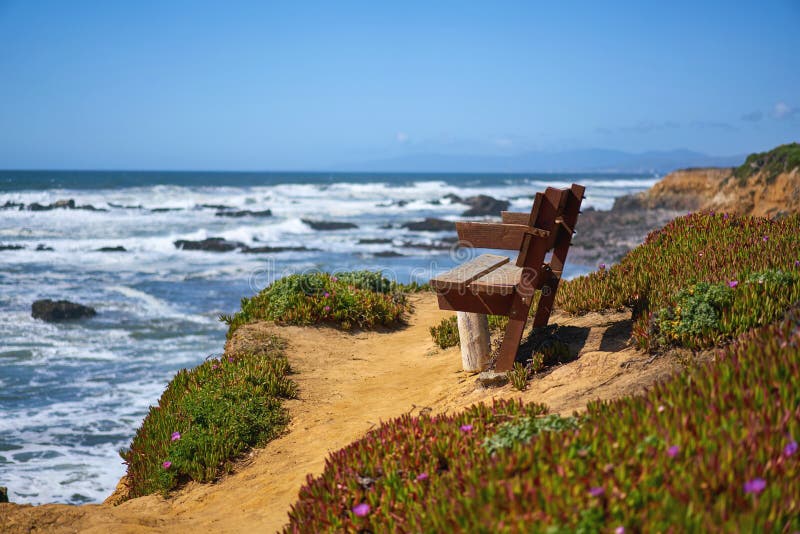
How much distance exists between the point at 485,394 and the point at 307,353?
3441 mm

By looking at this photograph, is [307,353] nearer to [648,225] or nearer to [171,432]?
[171,432]

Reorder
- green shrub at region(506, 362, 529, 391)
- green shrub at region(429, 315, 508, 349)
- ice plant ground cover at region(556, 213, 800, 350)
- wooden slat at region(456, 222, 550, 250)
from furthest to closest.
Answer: green shrub at region(429, 315, 508, 349) → green shrub at region(506, 362, 529, 391) → wooden slat at region(456, 222, 550, 250) → ice plant ground cover at region(556, 213, 800, 350)

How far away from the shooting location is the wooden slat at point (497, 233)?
17.6 feet

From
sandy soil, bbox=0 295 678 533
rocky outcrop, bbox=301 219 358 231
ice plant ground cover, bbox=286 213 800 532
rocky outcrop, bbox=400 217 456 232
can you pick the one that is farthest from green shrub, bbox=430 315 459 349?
rocky outcrop, bbox=301 219 358 231

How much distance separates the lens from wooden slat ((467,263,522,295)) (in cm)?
572

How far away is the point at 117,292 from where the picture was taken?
65.6ft

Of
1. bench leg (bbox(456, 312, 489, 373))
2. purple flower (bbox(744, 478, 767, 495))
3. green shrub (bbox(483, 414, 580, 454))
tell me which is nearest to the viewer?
purple flower (bbox(744, 478, 767, 495))

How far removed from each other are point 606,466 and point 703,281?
126 inches

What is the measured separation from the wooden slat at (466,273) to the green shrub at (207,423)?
209cm

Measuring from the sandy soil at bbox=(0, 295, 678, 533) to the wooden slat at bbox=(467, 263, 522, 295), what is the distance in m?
0.80

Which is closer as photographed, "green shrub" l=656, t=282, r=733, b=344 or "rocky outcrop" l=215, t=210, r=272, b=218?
"green shrub" l=656, t=282, r=733, b=344

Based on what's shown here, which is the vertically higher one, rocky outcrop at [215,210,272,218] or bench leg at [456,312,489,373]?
rocky outcrop at [215,210,272,218]

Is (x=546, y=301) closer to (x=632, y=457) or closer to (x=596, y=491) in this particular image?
(x=632, y=457)

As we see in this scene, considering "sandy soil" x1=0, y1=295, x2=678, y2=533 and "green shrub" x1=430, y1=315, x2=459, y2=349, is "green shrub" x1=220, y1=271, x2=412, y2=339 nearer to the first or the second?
"sandy soil" x1=0, y1=295, x2=678, y2=533
